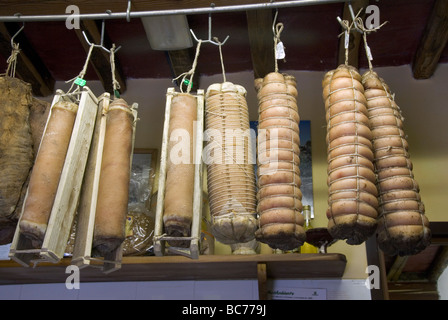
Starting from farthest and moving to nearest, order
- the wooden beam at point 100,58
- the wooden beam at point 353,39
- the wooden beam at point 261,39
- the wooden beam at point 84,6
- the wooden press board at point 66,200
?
the wooden beam at point 100,58 < the wooden beam at point 261,39 < the wooden beam at point 353,39 < the wooden beam at point 84,6 < the wooden press board at point 66,200

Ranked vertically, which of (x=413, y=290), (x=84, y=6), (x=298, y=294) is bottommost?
(x=298, y=294)

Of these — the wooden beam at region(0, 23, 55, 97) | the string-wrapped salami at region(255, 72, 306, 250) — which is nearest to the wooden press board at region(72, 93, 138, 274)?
the string-wrapped salami at region(255, 72, 306, 250)

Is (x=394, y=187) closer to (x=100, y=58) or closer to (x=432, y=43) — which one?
(x=432, y=43)

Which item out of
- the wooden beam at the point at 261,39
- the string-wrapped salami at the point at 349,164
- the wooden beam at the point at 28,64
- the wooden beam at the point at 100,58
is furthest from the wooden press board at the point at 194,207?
the wooden beam at the point at 28,64

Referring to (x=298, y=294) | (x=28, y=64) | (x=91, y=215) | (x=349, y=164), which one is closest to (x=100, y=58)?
(x=28, y=64)

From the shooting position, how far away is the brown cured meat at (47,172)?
175 cm

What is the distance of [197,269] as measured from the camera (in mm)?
2783

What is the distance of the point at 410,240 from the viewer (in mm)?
1790

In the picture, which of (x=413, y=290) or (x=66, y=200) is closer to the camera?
(x=66, y=200)

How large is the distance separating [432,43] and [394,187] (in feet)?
5.49

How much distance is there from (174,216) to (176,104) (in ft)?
1.66

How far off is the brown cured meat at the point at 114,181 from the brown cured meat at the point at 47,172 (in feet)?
0.50

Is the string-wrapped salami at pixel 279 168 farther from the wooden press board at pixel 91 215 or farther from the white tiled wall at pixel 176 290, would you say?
the white tiled wall at pixel 176 290
